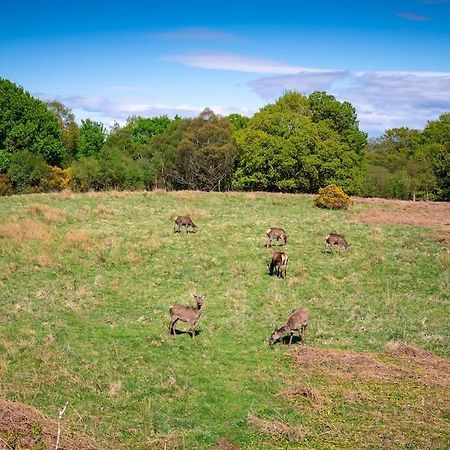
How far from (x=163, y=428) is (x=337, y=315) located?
1136cm

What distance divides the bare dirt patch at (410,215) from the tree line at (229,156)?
1179 cm

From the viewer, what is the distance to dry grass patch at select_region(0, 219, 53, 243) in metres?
32.4

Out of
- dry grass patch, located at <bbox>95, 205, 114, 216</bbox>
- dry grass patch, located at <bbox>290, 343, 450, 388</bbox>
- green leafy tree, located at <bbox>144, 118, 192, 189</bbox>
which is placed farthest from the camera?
green leafy tree, located at <bbox>144, 118, 192, 189</bbox>

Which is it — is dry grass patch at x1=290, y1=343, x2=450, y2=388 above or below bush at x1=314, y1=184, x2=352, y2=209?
below

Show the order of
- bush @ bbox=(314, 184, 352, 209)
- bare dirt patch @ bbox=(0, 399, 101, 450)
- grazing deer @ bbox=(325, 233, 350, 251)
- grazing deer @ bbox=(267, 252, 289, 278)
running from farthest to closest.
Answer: bush @ bbox=(314, 184, 352, 209) → grazing deer @ bbox=(325, 233, 350, 251) → grazing deer @ bbox=(267, 252, 289, 278) → bare dirt patch @ bbox=(0, 399, 101, 450)

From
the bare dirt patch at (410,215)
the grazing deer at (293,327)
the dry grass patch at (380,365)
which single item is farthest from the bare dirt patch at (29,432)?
the bare dirt patch at (410,215)

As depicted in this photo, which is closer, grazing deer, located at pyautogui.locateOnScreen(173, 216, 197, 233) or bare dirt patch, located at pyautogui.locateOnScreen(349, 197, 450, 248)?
grazing deer, located at pyautogui.locateOnScreen(173, 216, 197, 233)

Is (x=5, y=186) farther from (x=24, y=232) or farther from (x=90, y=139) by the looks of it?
(x=24, y=232)

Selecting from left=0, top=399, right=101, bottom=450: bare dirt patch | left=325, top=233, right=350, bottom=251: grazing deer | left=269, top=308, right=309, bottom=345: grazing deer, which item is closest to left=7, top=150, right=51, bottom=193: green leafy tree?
left=325, top=233, right=350, bottom=251: grazing deer

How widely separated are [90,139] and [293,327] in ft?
238

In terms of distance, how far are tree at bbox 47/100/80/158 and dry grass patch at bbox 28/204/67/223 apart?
49.4m

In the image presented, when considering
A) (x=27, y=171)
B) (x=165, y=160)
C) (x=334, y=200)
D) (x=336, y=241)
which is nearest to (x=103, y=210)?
(x=336, y=241)

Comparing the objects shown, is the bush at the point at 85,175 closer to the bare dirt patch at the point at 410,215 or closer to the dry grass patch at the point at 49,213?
the dry grass patch at the point at 49,213

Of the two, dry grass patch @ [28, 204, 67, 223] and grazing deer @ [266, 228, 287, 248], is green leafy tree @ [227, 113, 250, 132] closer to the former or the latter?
dry grass patch @ [28, 204, 67, 223]
